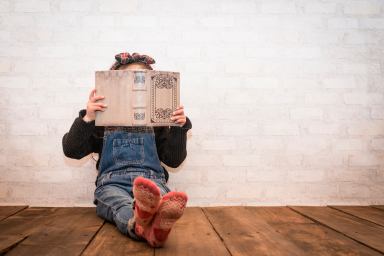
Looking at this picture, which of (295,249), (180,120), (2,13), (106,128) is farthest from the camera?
(2,13)

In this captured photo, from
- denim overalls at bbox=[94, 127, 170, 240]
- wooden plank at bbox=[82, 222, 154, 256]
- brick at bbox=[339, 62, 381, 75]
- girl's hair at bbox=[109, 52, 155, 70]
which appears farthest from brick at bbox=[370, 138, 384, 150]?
wooden plank at bbox=[82, 222, 154, 256]

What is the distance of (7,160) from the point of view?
5.91 ft

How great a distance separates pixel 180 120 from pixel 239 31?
83 centimetres

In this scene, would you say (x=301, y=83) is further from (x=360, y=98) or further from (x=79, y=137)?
(x=79, y=137)

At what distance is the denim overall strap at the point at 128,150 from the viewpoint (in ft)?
4.83

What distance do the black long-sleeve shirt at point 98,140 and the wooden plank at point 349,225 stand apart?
0.67 m

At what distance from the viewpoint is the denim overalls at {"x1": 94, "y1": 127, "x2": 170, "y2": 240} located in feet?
4.60

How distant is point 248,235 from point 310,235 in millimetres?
220

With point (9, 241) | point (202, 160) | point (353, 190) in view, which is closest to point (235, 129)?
point (202, 160)

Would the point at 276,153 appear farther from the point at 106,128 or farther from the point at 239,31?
the point at 106,128

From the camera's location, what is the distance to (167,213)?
94 centimetres

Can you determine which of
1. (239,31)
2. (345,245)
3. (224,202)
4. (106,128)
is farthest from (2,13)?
(345,245)

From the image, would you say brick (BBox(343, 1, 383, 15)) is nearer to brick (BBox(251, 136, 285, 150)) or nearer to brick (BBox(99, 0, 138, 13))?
brick (BBox(251, 136, 285, 150))

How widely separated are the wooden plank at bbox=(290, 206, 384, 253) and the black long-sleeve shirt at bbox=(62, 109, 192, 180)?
670 millimetres
